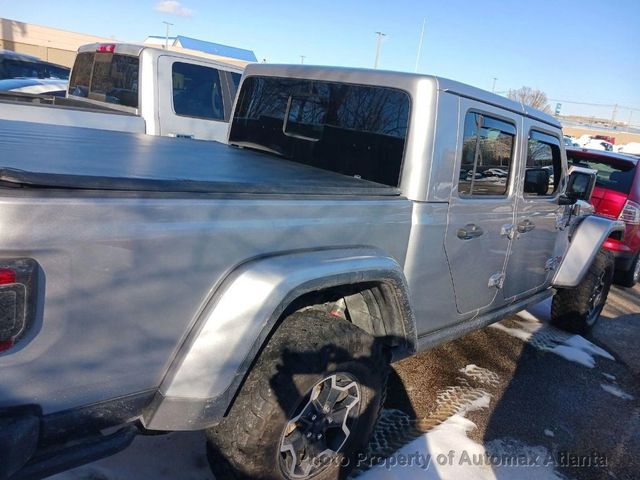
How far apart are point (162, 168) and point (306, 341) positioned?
93 cm

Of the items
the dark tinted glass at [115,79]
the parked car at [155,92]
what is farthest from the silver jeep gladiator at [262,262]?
the dark tinted glass at [115,79]

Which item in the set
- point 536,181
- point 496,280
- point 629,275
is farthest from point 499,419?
point 629,275

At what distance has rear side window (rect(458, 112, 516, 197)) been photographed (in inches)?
122

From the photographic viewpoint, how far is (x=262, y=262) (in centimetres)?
200

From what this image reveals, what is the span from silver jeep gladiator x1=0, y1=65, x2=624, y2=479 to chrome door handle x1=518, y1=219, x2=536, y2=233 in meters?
0.01

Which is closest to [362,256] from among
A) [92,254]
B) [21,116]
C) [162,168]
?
[162,168]

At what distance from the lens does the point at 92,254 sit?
1.59 meters

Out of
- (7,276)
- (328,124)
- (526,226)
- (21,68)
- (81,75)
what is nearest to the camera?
(7,276)

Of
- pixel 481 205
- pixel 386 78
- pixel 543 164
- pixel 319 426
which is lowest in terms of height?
pixel 319 426

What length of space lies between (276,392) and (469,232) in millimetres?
1540

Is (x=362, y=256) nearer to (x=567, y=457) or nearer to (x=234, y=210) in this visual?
(x=234, y=210)

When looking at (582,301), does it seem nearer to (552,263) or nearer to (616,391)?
(552,263)

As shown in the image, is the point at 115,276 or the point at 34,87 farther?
the point at 34,87

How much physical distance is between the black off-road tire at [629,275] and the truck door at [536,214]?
3438 mm
